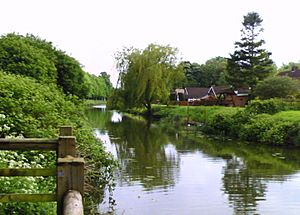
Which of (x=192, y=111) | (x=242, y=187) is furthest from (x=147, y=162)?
(x=192, y=111)

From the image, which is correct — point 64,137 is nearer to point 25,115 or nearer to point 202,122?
point 25,115

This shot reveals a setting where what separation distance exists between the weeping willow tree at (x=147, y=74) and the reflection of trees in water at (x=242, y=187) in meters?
28.4

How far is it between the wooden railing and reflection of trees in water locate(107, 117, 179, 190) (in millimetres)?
11019

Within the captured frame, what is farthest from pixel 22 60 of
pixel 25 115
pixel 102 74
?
pixel 102 74

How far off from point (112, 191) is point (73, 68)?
19841mm

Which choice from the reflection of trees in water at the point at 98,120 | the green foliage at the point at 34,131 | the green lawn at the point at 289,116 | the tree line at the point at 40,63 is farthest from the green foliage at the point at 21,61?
the green lawn at the point at 289,116

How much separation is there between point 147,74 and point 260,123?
19262 millimetres

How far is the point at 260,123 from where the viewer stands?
29781 mm

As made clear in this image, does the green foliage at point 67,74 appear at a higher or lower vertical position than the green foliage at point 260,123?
higher

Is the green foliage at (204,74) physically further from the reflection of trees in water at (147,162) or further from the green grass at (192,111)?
the reflection of trees in water at (147,162)

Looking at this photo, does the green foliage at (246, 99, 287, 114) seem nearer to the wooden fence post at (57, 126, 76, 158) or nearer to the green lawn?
the green lawn

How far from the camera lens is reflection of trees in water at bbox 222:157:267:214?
12.4 meters

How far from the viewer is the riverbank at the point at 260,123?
26.8 m

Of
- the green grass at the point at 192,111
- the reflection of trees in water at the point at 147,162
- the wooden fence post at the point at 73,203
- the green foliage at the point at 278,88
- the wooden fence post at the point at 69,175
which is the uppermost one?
the green foliage at the point at 278,88
